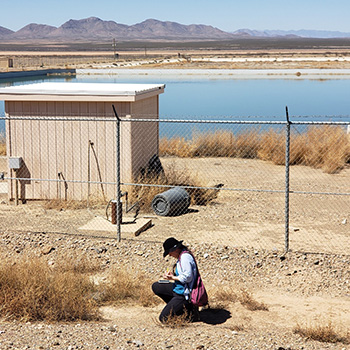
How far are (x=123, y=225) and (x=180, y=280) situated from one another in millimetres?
4256

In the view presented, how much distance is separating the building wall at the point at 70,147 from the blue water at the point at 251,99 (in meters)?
11.7

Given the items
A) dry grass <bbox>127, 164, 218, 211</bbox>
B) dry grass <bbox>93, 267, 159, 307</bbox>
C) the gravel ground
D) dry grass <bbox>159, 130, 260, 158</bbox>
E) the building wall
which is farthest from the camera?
dry grass <bbox>159, 130, 260, 158</bbox>

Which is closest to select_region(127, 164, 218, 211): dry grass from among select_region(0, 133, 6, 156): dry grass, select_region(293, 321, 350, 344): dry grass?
select_region(293, 321, 350, 344): dry grass

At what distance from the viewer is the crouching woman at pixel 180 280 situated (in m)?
→ 7.28

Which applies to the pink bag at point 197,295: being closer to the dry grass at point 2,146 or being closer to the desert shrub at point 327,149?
the desert shrub at point 327,149

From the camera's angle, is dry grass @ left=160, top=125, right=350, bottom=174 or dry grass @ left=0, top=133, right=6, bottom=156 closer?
dry grass @ left=160, top=125, right=350, bottom=174

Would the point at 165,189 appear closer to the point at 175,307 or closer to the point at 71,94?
the point at 71,94

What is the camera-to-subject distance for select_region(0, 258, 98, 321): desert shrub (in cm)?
747

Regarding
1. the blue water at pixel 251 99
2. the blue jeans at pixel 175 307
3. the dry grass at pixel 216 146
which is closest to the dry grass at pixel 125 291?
the blue jeans at pixel 175 307

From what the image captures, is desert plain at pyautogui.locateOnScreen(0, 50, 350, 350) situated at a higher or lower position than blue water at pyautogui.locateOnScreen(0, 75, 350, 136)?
lower

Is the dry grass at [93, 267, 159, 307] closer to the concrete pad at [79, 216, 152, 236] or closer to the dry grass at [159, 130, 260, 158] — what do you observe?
the concrete pad at [79, 216, 152, 236]

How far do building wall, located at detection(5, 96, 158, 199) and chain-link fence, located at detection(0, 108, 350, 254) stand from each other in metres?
0.02

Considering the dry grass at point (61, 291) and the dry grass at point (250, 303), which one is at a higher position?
the dry grass at point (61, 291)

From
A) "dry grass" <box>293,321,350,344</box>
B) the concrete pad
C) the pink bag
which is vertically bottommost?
"dry grass" <box>293,321,350,344</box>
